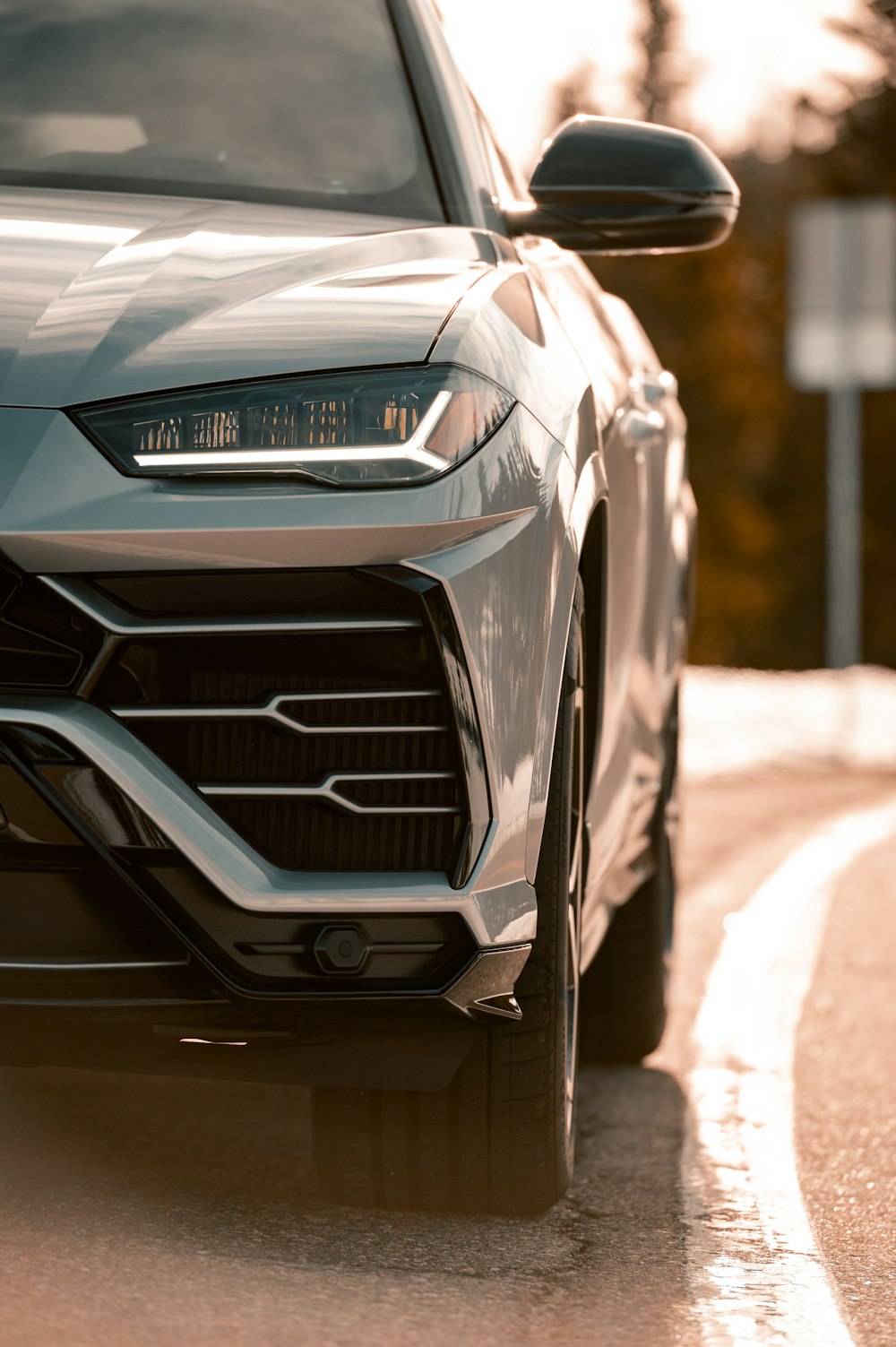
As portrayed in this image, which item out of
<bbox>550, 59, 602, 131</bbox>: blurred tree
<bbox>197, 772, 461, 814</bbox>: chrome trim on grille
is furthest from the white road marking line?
<bbox>550, 59, 602, 131</bbox>: blurred tree

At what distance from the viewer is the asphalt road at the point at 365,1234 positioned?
8.52ft

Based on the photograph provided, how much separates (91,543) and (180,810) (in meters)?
0.32

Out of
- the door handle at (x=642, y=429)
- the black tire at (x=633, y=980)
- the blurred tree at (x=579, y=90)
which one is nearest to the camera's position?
the door handle at (x=642, y=429)

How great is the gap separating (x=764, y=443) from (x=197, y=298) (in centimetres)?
5434

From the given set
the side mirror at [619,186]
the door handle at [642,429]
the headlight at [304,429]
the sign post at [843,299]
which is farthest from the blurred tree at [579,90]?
the headlight at [304,429]

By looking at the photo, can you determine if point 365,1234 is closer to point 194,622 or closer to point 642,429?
point 194,622

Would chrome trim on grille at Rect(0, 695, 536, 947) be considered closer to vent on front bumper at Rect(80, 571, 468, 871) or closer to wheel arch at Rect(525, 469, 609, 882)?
vent on front bumper at Rect(80, 571, 468, 871)

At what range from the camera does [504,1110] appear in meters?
2.89

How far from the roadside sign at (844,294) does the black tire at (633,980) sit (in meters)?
9.52

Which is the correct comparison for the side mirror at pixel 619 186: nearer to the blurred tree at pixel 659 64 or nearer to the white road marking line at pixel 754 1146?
the white road marking line at pixel 754 1146

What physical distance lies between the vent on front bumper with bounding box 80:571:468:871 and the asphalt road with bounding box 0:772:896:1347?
59cm

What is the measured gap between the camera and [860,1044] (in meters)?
4.68

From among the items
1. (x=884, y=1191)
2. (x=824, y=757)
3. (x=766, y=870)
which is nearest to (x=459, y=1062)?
(x=884, y=1191)

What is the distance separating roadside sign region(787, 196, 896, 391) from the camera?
1368 cm
